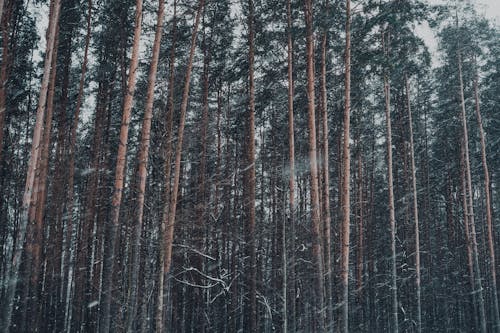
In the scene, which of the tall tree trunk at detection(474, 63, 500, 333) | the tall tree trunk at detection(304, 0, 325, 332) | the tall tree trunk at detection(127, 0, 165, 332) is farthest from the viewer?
the tall tree trunk at detection(474, 63, 500, 333)

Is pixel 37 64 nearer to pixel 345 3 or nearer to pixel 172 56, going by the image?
pixel 172 56

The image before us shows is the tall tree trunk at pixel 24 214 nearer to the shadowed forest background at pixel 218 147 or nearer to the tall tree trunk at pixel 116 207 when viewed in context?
the shadowed forest background at pixel 218 147

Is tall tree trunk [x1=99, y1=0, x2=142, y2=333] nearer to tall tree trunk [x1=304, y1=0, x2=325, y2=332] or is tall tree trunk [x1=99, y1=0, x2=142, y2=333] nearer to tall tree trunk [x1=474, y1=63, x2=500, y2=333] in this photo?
tall tree trunk [x1=304, y1=0, x2=325, y2=332]

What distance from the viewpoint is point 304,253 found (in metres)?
22.9

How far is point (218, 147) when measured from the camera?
59.8 feet

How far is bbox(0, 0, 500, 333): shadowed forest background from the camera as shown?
10938 millimetres

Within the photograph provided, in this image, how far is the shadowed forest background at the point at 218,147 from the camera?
10.9m

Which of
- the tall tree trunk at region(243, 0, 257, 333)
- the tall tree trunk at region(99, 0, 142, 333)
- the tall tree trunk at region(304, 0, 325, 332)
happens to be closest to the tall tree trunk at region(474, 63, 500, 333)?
the tall tree trunk at region(304, 0, 325, 332)

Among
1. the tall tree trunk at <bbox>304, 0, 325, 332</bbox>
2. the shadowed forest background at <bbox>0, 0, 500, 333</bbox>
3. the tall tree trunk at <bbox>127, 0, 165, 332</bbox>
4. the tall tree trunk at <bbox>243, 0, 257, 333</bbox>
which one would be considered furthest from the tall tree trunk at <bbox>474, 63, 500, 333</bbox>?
the tall tree trunk at <bbox>127, 0, 165, 332</bbox>

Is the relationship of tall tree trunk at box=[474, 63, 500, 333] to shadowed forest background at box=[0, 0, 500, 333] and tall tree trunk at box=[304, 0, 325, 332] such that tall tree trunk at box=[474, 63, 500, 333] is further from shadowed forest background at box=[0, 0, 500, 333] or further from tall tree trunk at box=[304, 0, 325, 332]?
tall tree trunk at box=[304, 0, 325, 332]

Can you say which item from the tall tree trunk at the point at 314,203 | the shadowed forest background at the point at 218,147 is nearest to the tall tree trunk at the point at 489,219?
the shadowed forest background at the point at 218,147

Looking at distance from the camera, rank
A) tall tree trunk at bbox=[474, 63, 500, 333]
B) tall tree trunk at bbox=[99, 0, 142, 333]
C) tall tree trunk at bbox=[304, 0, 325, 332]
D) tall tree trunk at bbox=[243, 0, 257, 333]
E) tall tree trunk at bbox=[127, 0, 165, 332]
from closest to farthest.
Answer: tall tree trunk at bbox=[99, 0, 142, 333]
tall tree trunk at bbox=[127, 0, 165, 332]
tall tree trunk at bbox=[304, 0, 325, 332]
tall tree trunk at bbox=[243, 0, 257, 333]
tall tree trunk at bbox=[474, 63, 500, 333]

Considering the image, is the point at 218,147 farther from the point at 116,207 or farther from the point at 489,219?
the point at 489,219

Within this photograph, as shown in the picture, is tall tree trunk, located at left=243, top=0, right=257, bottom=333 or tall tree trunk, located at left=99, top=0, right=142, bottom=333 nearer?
tall tree trunk, located at left=99, top=0, right=142, bottom=333
